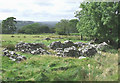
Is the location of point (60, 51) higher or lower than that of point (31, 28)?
lower

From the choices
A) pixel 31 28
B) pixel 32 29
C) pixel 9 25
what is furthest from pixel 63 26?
pixel 9 25

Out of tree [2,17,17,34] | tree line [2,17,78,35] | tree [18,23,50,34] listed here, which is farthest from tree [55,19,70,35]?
tree [2,17,17,34]

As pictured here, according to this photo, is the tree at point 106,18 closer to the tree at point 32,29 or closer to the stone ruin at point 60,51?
the stone ruin at point 60,51

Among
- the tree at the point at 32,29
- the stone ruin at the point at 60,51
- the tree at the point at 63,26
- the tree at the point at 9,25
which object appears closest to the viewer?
the stone ruin at the point at 60,51

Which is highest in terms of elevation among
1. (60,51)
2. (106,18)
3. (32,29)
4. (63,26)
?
(106,18)

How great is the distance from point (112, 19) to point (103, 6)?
2.76 m

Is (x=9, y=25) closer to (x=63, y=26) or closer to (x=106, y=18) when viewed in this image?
(x=63, y=26)

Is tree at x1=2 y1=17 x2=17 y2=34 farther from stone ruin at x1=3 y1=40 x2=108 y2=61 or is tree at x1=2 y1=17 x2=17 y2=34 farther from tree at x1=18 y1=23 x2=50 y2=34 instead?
stone ruin at x1=3 y1=40 x2=108 y2=61

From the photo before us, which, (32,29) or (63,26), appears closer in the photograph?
(63,26)

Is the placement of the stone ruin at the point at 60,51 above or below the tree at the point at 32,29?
below

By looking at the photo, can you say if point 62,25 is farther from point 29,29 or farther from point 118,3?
point 118,3

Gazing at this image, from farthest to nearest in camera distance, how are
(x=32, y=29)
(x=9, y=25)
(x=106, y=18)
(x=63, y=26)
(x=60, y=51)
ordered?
1. (x=32, y=29)
2. (x=9, y=25)
3. (x=63, y=26)
4. (x=106, y=18)
5. (x=60, y=51)

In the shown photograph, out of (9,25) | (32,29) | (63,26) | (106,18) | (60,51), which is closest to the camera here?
(60,51)

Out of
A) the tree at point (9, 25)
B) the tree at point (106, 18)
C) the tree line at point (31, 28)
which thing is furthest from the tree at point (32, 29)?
the tree at point (106, 18)
